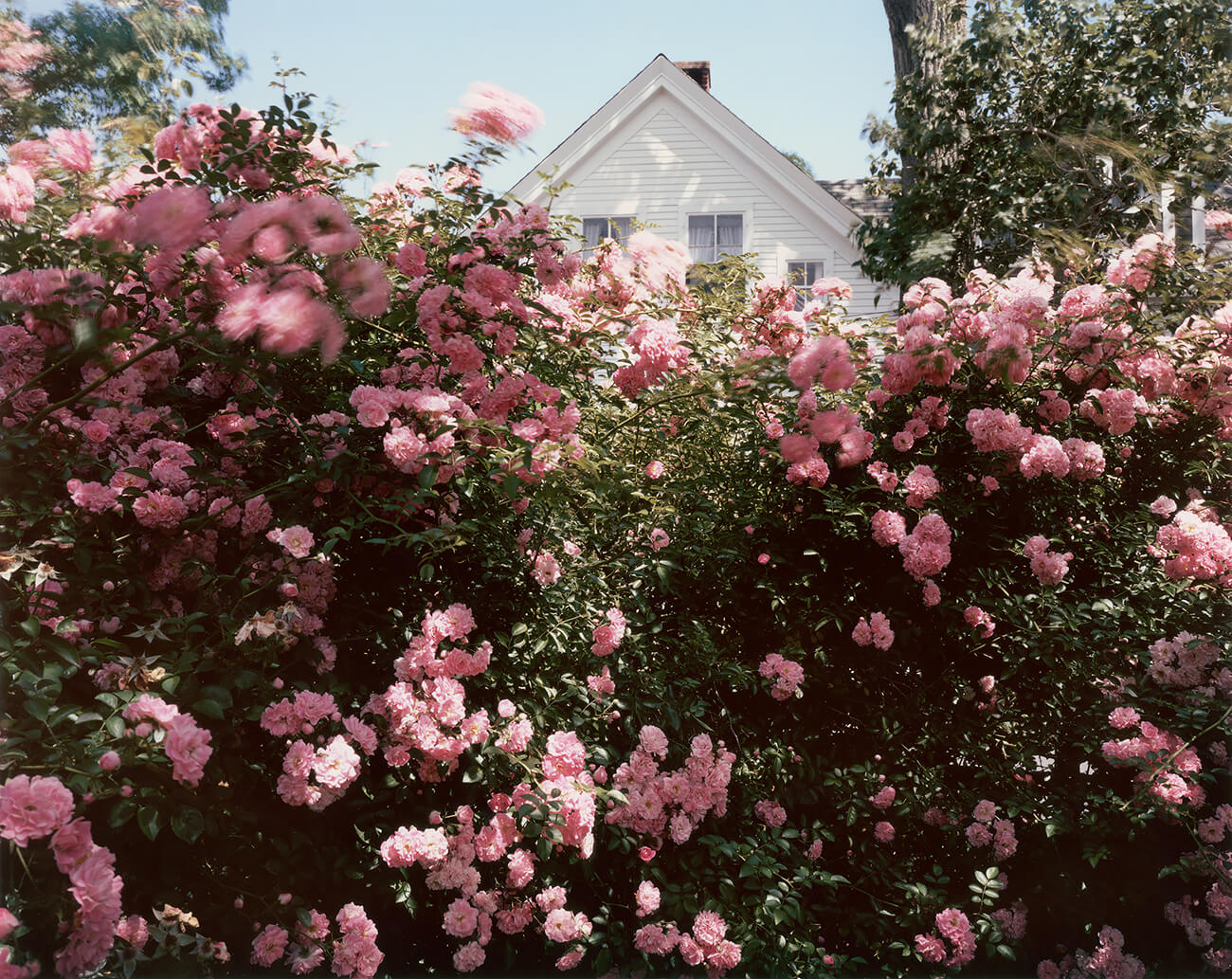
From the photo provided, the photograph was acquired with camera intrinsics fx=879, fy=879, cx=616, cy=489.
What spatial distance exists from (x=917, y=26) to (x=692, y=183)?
16.4 ft

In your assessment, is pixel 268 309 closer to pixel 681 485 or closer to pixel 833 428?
pixel 681 485

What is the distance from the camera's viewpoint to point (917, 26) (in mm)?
7570

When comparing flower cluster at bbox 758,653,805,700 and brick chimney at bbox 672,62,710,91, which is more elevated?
brick chimney at bbox 672,62,710,91

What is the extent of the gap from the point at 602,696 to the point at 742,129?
36.8 feet

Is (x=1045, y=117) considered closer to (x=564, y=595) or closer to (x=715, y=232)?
(x=715, y=232)

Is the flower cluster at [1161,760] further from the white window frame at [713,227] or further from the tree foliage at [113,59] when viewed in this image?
the white window frame at [713,227]

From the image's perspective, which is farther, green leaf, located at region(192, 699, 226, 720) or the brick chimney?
the brick chimney

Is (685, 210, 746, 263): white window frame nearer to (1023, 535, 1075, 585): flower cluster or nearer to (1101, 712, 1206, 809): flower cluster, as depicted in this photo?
(1023, 535, 1075, 585): flower cluster

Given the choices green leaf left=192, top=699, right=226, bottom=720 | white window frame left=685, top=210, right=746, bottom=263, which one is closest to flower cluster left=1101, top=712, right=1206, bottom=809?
green leaf left=192, top=699, right=226, bottom=720

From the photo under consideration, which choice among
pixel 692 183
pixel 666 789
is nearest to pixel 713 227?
pixel 692 183

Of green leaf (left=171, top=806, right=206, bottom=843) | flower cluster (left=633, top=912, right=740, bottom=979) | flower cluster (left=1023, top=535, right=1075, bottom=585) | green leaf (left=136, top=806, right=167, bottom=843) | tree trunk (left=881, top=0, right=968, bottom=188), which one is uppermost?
tree trunk (left=881, top=0, right=968, bottom=188)

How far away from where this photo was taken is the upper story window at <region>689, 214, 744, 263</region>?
1233cm

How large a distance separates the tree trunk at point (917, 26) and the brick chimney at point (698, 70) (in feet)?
17.5

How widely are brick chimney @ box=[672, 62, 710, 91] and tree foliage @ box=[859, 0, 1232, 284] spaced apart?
596 cm
